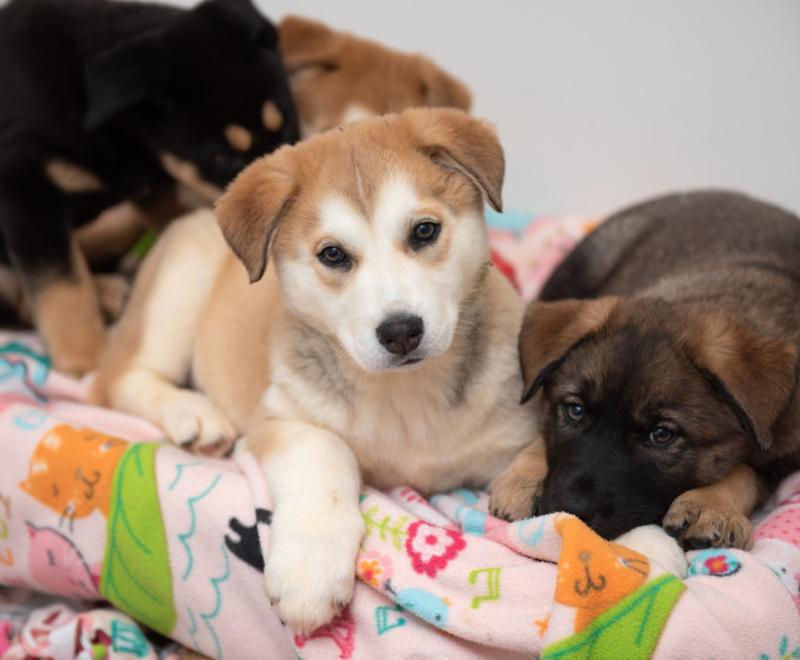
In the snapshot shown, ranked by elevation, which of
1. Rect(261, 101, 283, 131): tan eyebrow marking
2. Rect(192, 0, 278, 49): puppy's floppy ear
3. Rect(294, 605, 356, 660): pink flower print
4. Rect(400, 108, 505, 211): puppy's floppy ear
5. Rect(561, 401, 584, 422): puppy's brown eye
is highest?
Rect(400, 108, 505, 211): puppy's floppy ear

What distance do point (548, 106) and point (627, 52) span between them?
18.4 inches

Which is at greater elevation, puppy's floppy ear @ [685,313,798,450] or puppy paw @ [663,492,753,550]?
puppy's floppy ear @ [685,313,798,450]

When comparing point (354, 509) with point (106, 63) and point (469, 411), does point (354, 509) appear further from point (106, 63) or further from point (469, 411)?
Result: point (106, 63)

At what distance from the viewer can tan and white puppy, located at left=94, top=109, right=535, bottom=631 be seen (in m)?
2.15

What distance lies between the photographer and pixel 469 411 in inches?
102

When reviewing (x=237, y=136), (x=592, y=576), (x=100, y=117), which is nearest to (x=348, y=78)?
(x=237, y=136)

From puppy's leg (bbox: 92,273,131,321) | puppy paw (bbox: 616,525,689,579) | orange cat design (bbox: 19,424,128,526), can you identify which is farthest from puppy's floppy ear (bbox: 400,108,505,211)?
puppy's leg (bbox: 92,273,131,321)

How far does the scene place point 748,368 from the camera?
2.32 m

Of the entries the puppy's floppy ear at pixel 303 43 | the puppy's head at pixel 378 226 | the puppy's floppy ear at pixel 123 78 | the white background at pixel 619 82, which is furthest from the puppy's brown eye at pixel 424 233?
the white background at pixel 619 82

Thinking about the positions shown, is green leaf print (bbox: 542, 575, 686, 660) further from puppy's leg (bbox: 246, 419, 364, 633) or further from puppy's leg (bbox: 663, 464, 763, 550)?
puppy's leg (bbox: 246, 419, 364, 633)

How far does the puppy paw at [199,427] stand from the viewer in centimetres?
289

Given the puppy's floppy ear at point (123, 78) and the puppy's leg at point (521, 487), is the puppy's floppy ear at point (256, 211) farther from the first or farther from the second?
the puppy's floppy ear at point (123, 78)

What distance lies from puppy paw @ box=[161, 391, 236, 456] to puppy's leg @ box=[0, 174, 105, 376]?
0.70 m

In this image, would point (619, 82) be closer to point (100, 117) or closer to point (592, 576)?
point (100, 117)
